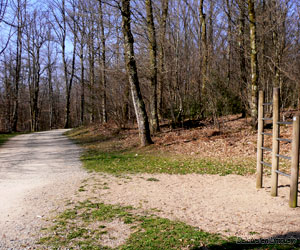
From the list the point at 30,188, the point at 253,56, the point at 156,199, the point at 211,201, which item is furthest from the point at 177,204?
the point at 253,56

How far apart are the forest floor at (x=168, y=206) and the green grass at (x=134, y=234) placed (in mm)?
13

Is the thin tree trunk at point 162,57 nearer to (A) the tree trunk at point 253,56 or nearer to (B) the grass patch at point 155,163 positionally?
(A) the tree trunk at point 253,56

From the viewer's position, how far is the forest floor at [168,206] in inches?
165

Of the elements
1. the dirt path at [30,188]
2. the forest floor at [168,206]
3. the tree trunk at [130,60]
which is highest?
the tree trunk at [130,60]

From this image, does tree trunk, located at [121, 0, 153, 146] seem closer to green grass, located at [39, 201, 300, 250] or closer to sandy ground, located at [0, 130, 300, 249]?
sandy ground, located at [0, 130, 300, 249]

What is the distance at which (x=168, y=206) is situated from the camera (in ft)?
18.9

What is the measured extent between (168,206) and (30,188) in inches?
152

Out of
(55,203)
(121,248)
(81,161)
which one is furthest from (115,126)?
(121,248)

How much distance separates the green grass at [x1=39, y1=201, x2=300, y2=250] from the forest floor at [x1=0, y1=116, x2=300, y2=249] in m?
0.01

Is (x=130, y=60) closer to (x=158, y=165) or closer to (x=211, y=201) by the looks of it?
(x=158, y=165)

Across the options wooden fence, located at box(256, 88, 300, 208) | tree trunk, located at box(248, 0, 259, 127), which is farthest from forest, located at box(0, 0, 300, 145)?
wooden fence, located at box(256, 88, 300, 208)

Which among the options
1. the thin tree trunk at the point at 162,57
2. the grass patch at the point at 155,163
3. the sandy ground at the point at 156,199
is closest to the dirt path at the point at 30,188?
the sandy ground at the point at 156,199

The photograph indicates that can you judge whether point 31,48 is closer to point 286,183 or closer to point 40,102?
point 40,102

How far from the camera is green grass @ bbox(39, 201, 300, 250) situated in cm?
397
